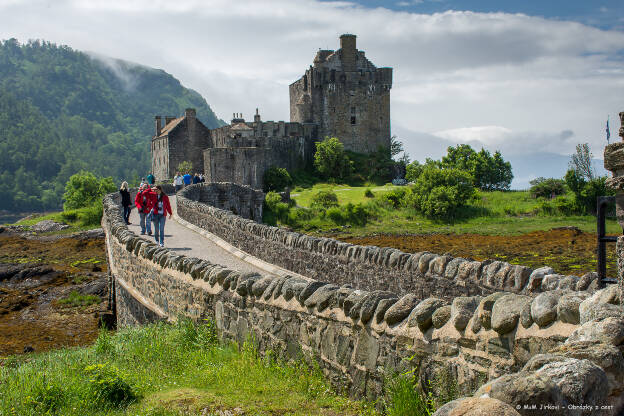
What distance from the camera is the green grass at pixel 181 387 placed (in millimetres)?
5336

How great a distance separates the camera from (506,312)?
4.18m

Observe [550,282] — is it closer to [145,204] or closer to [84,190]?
[145,204]

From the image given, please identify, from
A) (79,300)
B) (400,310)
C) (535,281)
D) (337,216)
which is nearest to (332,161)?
(337,216)

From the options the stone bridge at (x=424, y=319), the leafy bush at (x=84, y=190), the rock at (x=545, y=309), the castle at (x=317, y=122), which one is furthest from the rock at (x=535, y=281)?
the castle at (x=317, y=122)

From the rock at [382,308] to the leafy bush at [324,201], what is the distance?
38.4 m

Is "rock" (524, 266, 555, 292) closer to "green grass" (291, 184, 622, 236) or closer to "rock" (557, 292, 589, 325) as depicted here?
"rock" (557, 292, 589, 325)

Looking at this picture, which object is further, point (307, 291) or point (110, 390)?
point (307, 291)

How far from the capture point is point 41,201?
112m

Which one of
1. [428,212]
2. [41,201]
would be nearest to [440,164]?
[428,212]

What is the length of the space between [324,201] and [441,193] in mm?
8173

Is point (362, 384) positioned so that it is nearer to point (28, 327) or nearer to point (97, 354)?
point (97, 354)

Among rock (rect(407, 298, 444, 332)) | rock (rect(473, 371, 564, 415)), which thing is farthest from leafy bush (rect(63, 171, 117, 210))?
rock (rect(473, 371, 564, 415))

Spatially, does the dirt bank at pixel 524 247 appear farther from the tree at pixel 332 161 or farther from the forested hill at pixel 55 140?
the forested hill at pixel 55 140

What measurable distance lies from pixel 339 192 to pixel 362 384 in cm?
4608
